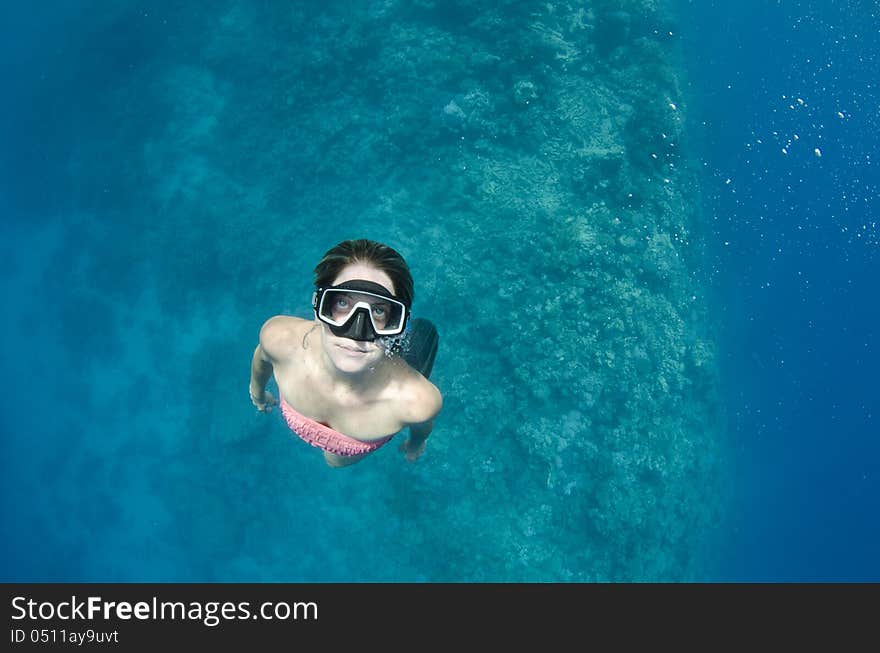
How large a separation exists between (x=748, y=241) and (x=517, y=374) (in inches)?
179

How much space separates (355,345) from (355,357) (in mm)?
66

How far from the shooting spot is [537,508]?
223 inches

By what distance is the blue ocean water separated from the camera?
18.8ft

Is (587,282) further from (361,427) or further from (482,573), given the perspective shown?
(361,427)

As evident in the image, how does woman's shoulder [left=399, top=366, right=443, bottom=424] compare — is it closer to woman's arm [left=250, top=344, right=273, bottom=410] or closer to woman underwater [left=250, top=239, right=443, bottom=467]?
woman underwater [left=250, top=239, right=443, bottom=467]

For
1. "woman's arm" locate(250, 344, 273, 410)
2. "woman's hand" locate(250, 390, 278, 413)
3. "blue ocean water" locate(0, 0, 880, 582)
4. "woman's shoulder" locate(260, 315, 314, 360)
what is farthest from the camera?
"blue ocean water" locate(0, 0, 880, 582)

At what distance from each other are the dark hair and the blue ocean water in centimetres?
371


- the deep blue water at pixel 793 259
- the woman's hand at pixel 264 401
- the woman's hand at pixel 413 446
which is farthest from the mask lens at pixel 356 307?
the deep blue water at pixel 793 259

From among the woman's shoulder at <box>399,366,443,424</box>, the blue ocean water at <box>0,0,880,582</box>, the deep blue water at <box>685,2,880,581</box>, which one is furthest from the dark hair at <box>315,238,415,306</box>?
the deep blue water at <box>685,2,880,581</box>

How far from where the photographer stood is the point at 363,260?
6.19ft

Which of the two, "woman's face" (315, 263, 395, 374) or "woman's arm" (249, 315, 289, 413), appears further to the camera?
"woman's arm" (249, 315, 289, 413)

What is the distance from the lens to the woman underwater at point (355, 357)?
1.88 metres

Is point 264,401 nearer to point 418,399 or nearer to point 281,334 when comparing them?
point 281,334

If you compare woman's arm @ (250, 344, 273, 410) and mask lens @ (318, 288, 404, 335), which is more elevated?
woman's arm @ (250, 344, 273, 410)
